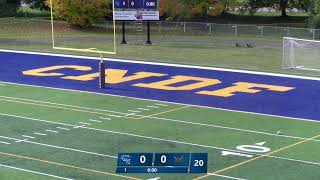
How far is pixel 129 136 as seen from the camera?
14.9 meters

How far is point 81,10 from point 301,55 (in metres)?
23.8

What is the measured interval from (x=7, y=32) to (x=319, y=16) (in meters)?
22.6

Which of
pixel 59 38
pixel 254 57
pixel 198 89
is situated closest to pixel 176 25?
pixel 59 38

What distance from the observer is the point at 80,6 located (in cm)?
4812

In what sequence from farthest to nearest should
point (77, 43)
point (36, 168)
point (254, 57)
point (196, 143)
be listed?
point (77, 43), point (254, 57), point (196, 143), point (36, 168)

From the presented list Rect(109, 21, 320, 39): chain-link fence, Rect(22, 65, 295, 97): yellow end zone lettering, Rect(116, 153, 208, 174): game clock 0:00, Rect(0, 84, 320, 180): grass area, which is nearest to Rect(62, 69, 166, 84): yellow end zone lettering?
Rect(22, 65, 295, 97): yellow end zone lettering

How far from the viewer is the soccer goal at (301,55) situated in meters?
26.8

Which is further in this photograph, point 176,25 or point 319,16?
point 176,25

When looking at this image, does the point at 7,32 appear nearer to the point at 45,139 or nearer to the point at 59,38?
the point at 59,38

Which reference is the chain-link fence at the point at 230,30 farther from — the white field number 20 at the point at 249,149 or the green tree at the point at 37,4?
the white field number 20 at the point at 249,149

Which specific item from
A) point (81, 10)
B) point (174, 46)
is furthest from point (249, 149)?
point (81, 10)

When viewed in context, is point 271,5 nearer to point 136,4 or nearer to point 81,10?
point 81,10

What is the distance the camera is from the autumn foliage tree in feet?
156

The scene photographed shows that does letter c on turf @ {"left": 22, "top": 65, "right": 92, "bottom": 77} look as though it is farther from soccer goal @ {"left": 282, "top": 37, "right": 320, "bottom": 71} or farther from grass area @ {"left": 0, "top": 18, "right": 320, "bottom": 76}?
soccer goal @ {"left": 282, "top": 37, "right": 320, "bottom": 71}
